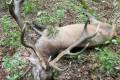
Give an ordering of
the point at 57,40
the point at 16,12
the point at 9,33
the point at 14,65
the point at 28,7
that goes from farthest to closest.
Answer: the point at 28,7, the point at 9,33, the point at 57,40, the point at 14,65, the point at 16,12

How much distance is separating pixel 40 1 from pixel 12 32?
2.41 m

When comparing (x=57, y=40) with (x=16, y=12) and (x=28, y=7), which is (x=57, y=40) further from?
(x=28, y=7)

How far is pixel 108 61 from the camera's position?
7.47m

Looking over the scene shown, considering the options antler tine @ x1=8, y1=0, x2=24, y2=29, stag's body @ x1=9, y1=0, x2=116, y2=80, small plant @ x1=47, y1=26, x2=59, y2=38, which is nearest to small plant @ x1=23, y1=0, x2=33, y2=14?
stag's body @ x1=9, y1=0, x2=116, y2=80

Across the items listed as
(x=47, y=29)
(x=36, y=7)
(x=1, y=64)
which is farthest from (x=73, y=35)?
(x=36, y=7)

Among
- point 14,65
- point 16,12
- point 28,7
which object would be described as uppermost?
point 16,12

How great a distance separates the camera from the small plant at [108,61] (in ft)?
24.6

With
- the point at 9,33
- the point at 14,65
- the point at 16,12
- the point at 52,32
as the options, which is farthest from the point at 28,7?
the point at 16,12

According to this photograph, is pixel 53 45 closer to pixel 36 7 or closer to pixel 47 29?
pixel 47 29

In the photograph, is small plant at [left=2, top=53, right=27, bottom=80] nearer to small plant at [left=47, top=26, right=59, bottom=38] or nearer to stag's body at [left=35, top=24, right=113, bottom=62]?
stag's body at [left=35, top=24, right=113, bottom=62]

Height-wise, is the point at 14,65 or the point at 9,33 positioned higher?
the point at 14,65

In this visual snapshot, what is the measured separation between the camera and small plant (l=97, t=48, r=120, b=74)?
7492mm

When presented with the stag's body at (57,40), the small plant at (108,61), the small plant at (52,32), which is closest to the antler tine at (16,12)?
the stag's body at (57,40)

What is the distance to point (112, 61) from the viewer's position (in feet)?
24.8
